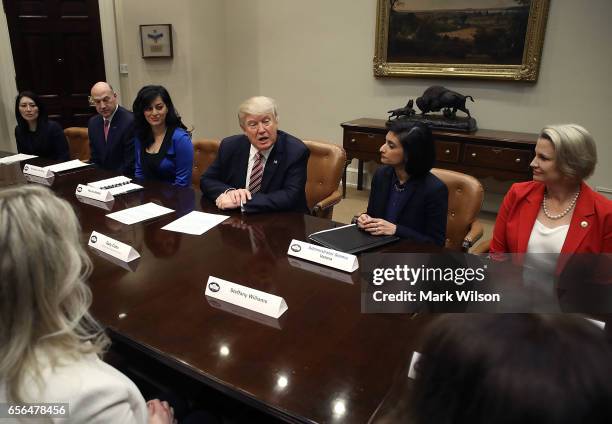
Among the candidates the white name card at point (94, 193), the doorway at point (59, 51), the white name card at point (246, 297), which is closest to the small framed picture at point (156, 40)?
the doorway at point (59, 51)

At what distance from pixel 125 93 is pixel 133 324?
477 centimetres

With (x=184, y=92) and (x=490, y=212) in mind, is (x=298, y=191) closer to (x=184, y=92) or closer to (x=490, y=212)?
(x=490, y=212)

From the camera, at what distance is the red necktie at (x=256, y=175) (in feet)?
7.48

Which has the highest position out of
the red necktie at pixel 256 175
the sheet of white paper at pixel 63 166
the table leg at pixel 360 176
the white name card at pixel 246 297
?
the red necktie at pixel 256 175

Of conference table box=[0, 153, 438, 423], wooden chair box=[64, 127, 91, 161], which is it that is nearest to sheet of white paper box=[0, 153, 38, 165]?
wooden chair box=[64, 127, 91, 161]

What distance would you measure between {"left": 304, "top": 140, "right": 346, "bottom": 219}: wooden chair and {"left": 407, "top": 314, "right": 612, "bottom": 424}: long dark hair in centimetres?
212

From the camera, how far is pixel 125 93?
523 centimetres

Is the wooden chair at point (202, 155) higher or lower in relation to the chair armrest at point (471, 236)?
higher

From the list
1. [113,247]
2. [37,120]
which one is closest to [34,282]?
[113,247]

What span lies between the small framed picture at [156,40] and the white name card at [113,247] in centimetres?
383

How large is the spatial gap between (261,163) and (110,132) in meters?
1.48

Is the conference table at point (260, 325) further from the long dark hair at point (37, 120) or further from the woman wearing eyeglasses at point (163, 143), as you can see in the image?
the long dark hair at point (37, 120)

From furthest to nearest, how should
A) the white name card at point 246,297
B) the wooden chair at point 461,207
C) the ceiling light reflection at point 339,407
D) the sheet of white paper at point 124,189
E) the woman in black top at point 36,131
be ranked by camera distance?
the woman in black top at point 36,131
the sheet of white paper at point 124,189
the wooden chair at point 461,207
the white name card at point 246,297
the ceiling light reflection at point 339,407

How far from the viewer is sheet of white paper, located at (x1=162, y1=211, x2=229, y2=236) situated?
174cm
